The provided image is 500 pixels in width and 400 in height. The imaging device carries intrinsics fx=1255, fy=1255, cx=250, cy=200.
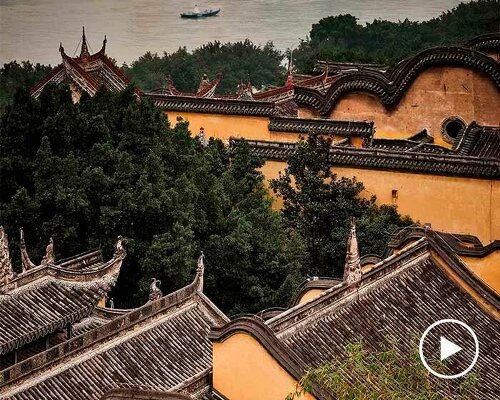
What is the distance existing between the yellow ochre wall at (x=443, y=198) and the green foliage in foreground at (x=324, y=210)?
35cm

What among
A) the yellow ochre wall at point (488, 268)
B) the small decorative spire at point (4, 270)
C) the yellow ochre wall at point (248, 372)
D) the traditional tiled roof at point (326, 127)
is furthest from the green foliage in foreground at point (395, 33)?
the yellow ochre wall at point (248, 372)

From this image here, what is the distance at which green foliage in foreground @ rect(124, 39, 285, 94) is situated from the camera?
80.8m

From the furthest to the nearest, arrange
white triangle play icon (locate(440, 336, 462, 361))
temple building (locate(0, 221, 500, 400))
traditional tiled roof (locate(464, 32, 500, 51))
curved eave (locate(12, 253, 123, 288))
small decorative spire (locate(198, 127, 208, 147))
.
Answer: traditional tiled roof (locate(464, 32, 500, 51)), small decorative spire (locate(198, 127, 208, 147)), curved eave (locate(12, 253, 123, 288)), white triangle play icon (locate(440, 336, 462, 361)), temple building (locate(0, 221, 500, 400))

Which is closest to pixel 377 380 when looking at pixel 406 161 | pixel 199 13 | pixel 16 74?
pixel 406 161

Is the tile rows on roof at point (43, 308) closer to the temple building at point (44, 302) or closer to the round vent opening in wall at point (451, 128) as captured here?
the temple building at point (44, 302)

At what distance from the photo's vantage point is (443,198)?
32.8 metres

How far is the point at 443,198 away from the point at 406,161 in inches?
55.7

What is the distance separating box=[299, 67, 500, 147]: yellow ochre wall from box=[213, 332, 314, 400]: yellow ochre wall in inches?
860

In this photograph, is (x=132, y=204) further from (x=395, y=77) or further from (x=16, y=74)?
(x=16, y=74)

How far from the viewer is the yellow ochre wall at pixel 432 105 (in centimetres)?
3684

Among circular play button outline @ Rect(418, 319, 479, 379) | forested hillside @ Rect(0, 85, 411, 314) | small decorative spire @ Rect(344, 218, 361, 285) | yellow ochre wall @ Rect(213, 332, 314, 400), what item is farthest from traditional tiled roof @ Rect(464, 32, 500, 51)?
yellow ochre wall @ Rect(213, 332, 314, 400)

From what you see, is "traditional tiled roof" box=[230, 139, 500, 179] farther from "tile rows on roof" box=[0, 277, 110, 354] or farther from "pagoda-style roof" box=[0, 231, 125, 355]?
"tile rows on roof" box=[0, 277, 110, 354]

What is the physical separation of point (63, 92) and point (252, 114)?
29.0 feet

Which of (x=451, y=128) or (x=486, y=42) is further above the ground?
(x=486, y=42)
